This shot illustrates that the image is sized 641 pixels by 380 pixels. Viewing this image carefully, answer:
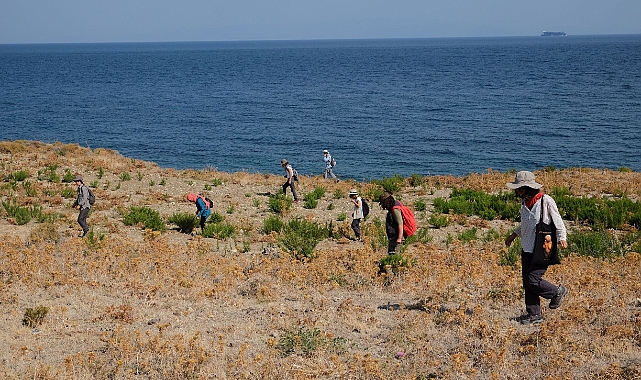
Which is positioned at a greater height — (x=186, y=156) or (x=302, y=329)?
(x=302, y=329)

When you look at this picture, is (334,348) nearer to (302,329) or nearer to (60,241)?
(302,329)

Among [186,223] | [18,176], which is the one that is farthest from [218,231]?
[18,176]

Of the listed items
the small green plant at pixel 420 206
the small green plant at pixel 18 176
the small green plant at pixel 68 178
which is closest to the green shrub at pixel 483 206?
the small green plant at pixel 420 206

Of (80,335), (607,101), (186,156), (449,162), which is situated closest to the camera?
(80,335)

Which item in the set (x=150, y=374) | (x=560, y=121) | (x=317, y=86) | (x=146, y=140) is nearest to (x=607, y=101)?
(x=560, y=121)

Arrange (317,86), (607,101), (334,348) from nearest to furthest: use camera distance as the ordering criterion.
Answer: (334,348)
(607,101)
(317,86)

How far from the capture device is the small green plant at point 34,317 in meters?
8.47

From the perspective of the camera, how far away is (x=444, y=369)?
6.91 metres

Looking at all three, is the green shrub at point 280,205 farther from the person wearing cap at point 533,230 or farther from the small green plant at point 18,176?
the person wearing cap at point 533,230

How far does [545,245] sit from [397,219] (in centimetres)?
331

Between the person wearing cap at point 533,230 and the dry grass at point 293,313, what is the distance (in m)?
0.36

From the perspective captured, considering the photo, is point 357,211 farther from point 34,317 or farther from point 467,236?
point 34,317

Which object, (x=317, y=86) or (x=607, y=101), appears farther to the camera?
(x=317, y=86)

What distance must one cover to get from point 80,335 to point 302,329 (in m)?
2.86
